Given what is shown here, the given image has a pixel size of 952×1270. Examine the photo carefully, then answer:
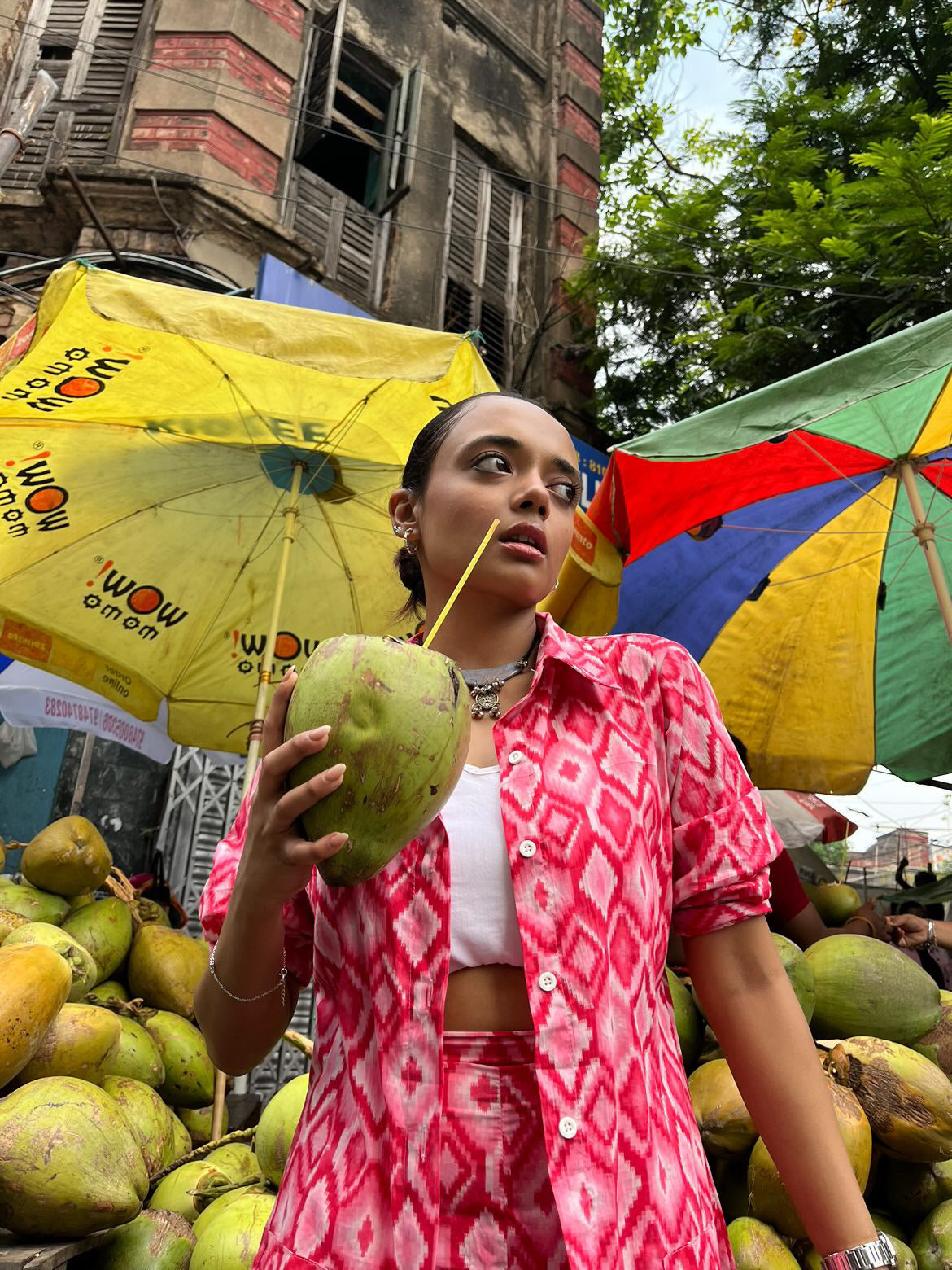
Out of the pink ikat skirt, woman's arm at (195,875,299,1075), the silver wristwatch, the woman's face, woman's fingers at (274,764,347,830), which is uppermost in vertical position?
the woman's face

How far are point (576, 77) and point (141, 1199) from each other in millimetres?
11070

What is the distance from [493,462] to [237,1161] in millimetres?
1865

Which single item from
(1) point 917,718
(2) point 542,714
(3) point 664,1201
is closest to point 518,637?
(2) point 542,714

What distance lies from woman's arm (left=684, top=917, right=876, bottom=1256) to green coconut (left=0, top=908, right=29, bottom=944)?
7.56 feet

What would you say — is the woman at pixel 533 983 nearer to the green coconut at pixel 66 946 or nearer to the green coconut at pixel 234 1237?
the green coconut at pixel 234 1237

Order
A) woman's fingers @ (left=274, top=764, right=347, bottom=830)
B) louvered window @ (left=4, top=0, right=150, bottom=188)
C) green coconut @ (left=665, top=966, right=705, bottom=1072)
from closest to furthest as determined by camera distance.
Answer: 1. woman's fingers @ (left=274, top=764, right=347, bottom=830)
2. green coconut @ (left=665, top=966, right=705, bottom=1072)
3. louvered window @ (left=4, top=0, right=150, bottom=188)

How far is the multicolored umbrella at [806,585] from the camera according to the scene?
124 inches

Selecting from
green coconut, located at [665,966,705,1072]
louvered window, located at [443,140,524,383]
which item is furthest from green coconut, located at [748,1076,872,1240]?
louvered window, located at [443,140,524,383]

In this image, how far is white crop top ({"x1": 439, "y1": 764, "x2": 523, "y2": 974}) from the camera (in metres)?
1.04

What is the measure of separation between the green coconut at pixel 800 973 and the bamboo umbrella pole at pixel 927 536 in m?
1.52

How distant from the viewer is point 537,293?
956 cm

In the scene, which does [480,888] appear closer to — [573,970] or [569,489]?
[573,970]

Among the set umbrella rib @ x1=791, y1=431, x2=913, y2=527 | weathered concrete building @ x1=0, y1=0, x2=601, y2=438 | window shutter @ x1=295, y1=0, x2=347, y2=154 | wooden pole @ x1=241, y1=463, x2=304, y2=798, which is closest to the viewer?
wooden pole @ x1=241, y1=463, x2=304, y2=798

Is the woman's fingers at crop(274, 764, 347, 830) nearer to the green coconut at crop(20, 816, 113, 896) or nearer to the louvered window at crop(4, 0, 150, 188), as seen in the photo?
the green coconut at crop(20, 816, 113, 896)
